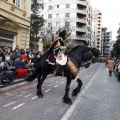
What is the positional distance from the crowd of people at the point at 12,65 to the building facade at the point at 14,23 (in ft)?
9.32

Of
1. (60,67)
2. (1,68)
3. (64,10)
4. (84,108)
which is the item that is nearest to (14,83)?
(1,68)

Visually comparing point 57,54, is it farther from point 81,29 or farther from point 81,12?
point 81,12

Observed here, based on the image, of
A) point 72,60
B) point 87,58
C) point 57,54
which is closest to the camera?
point 72,60

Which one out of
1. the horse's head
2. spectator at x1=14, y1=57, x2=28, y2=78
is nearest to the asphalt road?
the horse's head

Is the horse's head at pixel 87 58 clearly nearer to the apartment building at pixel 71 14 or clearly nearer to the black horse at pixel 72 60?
the black horse at pixel 72 60

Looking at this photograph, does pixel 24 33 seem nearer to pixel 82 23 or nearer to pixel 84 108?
pixel 84 108

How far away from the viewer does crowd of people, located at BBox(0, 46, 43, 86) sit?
11.4m

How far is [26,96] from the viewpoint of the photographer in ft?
29.7

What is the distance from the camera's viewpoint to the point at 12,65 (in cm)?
1374

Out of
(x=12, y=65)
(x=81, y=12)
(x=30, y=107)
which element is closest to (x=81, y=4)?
(x=81, y=12)

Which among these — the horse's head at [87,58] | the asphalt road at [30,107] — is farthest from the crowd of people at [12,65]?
the horse's head at [87,58]

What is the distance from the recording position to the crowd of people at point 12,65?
11.4m

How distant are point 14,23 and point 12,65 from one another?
6.37 m

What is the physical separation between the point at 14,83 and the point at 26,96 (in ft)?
10.8
